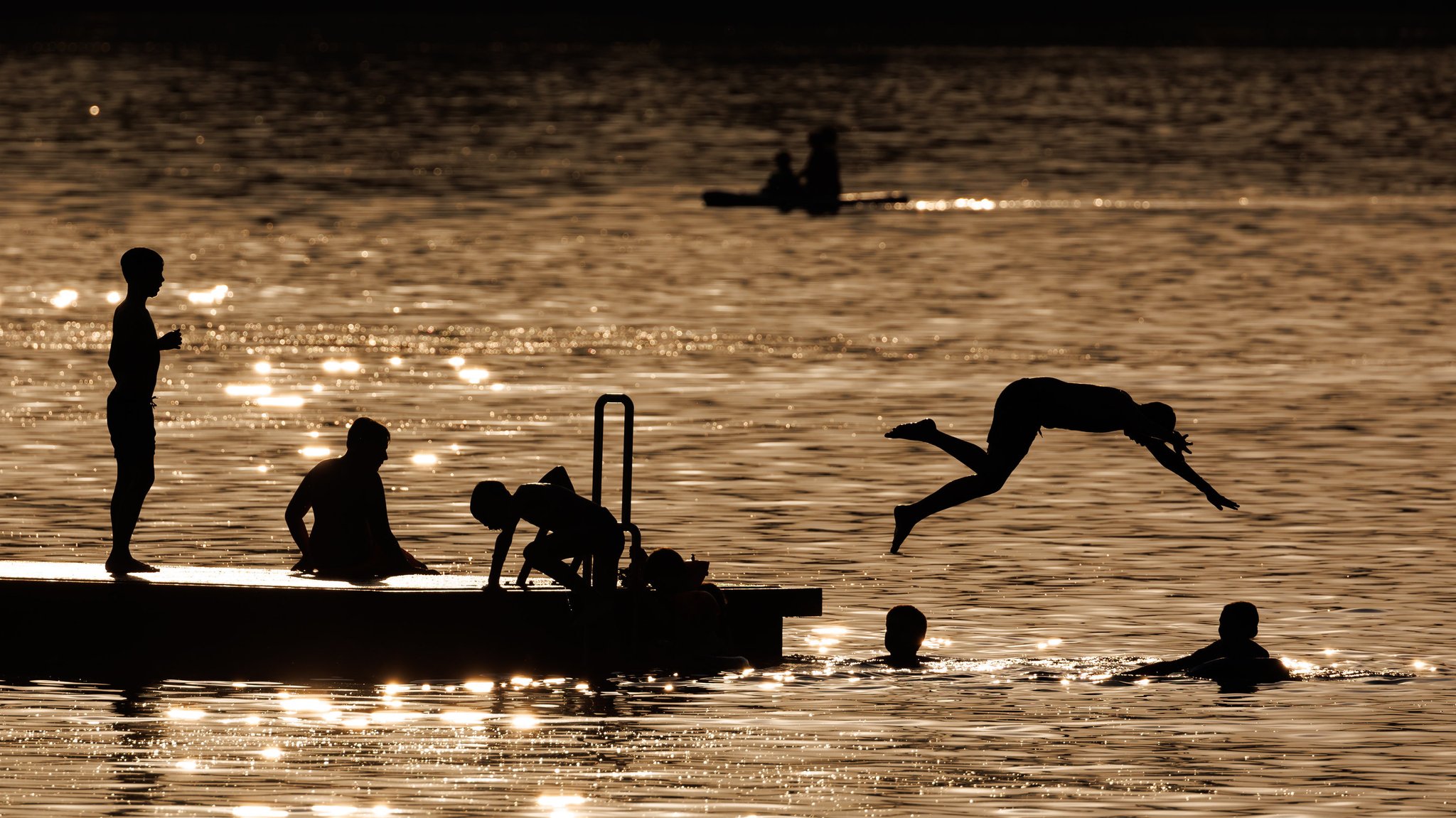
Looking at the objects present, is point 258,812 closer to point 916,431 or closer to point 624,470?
point 624,470

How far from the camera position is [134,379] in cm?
1838

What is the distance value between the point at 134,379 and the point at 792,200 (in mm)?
44778

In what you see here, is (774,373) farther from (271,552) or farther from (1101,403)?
(1101,403)

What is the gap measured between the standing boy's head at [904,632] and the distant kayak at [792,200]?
4193cm

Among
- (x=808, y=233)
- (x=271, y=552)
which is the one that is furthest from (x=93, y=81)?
(x=271, y=552)

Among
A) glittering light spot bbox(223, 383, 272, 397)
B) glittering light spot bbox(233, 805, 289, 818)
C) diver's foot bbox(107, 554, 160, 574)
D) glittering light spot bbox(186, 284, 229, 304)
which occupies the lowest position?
glittering light spot bbox(233, 805, 289, 818)

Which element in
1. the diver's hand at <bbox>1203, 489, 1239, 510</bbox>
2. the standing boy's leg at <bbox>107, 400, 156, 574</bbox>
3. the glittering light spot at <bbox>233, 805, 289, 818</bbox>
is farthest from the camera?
the diver's hand at <bbox>1203, 489, 1239, 510</bbox>

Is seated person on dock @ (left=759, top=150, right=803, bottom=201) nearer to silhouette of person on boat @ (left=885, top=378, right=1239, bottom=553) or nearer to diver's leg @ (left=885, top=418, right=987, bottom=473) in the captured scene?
silhouette of person on boat @ (left=885, top=378, right=1239, bottom=553)

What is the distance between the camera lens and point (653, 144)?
322 feet

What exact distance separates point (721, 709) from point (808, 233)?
4424cm

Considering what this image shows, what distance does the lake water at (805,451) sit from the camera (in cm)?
1695

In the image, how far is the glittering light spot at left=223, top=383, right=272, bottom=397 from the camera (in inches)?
1383

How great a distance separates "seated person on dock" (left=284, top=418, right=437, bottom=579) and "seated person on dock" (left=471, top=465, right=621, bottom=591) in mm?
819

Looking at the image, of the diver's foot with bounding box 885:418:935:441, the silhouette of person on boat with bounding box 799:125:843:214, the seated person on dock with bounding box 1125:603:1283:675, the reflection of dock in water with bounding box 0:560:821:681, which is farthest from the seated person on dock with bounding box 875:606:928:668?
the silhouette of person on boat with bounding box 799:125:843:214
